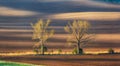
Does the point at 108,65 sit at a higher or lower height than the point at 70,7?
lower

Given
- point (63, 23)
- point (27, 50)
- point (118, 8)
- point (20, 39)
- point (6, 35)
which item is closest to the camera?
point (27, 50)

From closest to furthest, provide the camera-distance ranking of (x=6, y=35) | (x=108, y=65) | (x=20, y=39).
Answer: (x=108, y=65) → (x=20, y=39) → (x=6, y=35)

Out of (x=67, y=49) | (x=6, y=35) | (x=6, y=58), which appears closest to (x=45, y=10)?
(x=6, y=35)

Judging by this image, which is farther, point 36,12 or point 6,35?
point 36,12

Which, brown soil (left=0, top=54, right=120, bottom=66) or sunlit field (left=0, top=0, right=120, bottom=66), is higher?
sunlit field (left=0, top=0, right=120, bottom=66)

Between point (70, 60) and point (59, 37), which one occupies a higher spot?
point (59, 37)

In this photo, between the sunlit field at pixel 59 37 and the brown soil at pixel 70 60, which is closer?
the brown soil at pixel 70 60

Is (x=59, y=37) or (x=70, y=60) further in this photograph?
(x=59, y=37)

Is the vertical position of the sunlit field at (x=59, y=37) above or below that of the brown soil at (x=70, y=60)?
above

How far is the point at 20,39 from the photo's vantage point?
6384cm

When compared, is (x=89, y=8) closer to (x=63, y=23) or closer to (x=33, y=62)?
(x=63, y=23)

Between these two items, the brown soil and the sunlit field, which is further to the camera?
the sunlit field

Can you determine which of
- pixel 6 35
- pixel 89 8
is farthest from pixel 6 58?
pixel 89 8

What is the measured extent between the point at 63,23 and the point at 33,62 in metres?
51.7
